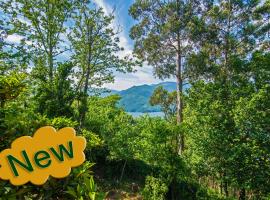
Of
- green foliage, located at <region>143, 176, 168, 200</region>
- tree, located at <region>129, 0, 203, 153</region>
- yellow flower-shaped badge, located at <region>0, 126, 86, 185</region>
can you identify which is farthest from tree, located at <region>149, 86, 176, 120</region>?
yellow flower-shaped badge, located at <region>0, 126, 86, 185</region>

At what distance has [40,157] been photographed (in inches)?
115

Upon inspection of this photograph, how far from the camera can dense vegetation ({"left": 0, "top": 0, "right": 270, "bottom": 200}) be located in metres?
14.2

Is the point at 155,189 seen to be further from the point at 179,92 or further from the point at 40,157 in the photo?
the point at 40,157

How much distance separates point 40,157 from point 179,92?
1987 centimetres

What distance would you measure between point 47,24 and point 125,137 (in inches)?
297

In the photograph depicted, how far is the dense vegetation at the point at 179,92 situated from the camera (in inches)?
557

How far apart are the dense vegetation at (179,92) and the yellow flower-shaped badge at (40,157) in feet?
22.5

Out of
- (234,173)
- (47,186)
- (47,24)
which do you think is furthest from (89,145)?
(47,24)

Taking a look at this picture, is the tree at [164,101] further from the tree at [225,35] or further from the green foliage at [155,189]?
the green foliage at [155,189]

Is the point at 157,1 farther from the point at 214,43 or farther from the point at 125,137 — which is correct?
the point at 125,137

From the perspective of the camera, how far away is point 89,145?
456cm

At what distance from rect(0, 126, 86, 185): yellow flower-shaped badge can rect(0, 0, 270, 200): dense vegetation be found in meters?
6.85

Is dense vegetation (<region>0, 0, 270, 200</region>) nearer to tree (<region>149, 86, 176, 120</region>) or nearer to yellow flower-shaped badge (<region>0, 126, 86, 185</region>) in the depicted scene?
yellow flower-shaped badge (<region>0, 126, 86, 185</region>)

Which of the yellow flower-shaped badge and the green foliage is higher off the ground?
the yellow flower-shaped badge
